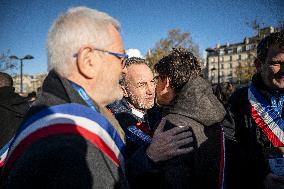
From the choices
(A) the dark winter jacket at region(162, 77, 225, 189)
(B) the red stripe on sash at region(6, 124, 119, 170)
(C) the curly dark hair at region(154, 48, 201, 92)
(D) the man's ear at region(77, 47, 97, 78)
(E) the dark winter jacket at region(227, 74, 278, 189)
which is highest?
(D) the man's ear at region(77, 47, 97, 78)

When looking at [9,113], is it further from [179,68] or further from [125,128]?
[179,68]

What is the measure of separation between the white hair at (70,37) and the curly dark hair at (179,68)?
29.9 inches

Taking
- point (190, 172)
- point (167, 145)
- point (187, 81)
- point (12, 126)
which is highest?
point (187, 81)

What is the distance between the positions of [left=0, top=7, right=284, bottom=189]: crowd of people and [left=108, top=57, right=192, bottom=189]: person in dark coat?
1 centimetres

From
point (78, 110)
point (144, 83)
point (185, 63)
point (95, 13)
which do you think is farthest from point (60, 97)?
point (144, 83)

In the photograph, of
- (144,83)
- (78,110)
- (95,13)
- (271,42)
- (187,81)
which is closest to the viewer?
(78,110)

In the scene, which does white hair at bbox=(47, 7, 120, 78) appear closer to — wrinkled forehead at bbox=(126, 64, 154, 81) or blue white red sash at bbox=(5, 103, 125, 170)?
blue white red sash at bbox=(5, 103, 125, 170)

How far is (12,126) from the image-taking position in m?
4.52

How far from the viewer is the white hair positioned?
5.98ft

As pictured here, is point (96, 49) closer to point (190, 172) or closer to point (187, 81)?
point (187, 81)

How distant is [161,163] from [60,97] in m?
0.93

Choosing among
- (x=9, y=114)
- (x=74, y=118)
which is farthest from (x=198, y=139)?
(x=9, y=114)

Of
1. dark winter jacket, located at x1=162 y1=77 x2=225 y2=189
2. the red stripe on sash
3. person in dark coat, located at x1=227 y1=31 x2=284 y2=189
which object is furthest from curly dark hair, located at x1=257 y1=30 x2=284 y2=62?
the red stripe on sash

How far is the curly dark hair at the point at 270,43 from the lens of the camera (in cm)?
311
